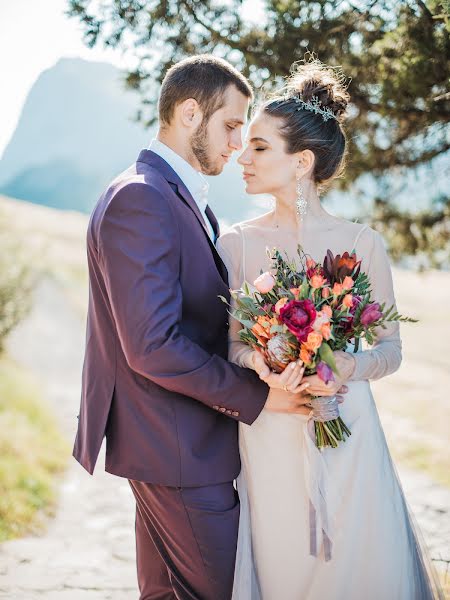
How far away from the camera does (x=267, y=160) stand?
10.2 ft

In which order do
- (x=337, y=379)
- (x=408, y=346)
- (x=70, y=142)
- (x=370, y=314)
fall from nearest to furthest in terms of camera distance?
1. (x=370, y=314)
2. (x=337, y=379)
3. (x=408, y=346)
4. (x=70, y=142)

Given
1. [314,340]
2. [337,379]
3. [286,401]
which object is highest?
[314,340]

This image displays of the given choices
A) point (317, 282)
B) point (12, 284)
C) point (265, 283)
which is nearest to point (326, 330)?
point (317, 282)

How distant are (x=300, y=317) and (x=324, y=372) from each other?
22 cm

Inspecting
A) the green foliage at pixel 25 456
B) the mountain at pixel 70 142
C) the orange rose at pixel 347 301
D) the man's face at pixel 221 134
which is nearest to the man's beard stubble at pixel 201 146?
the man's face at pixel 221 134

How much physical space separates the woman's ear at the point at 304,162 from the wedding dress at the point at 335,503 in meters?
0.36

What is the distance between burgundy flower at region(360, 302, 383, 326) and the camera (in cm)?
249

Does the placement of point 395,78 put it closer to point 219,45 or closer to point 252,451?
point 219,45

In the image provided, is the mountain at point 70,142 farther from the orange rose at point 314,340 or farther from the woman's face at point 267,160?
the orange rose at point 314,340

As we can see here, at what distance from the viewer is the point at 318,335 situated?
239 centimetres

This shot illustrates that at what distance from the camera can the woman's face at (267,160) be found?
10.2ft

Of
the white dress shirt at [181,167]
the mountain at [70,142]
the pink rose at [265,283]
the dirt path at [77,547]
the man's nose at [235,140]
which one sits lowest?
the dirt path at [77,547]

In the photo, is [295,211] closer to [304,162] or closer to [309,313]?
[304,162]

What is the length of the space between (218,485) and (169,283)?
89 centimetres
